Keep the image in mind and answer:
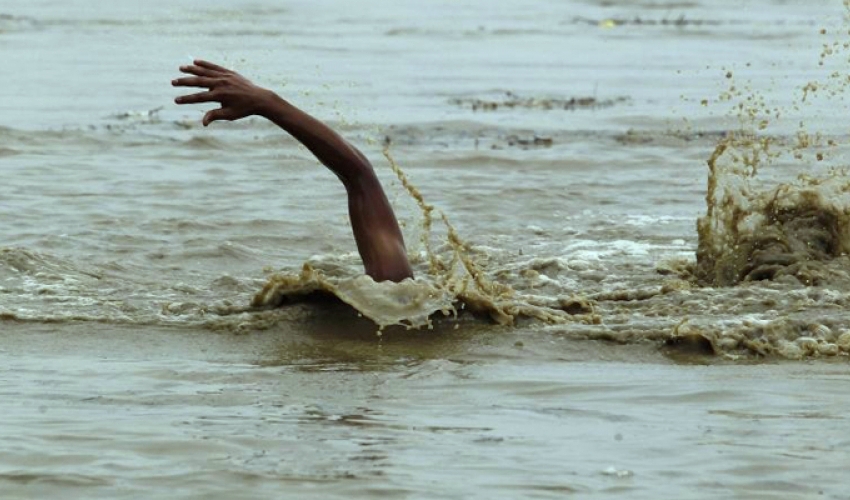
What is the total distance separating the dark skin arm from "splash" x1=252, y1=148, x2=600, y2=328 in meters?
0.09

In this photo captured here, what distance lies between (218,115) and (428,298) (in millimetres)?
1280

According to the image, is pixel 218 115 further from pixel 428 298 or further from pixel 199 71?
pixel 428 298

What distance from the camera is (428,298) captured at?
7543 millimetres

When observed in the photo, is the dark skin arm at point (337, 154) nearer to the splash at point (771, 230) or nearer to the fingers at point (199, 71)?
the fingers at point (199, 71)

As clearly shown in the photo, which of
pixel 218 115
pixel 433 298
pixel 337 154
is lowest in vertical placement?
pixel 433 298

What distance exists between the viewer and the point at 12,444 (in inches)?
218

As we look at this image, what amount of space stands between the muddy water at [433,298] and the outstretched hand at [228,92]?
92cm

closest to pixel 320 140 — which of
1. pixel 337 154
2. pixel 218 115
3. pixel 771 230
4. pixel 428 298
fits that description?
pixel 337 154

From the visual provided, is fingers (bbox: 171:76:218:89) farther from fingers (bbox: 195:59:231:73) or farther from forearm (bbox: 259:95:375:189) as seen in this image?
forearm (bbox: 259:95:375:189)

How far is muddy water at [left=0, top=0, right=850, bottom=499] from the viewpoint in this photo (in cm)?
545

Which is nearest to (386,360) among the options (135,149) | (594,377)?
(594,377)

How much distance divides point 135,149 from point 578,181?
136 inches

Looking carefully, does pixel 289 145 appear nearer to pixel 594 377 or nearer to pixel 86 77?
pixel 86 77

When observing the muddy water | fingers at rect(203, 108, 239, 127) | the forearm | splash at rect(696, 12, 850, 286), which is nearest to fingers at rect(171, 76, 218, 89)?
Result: fingers at rect(203, 108, 239, 127)
